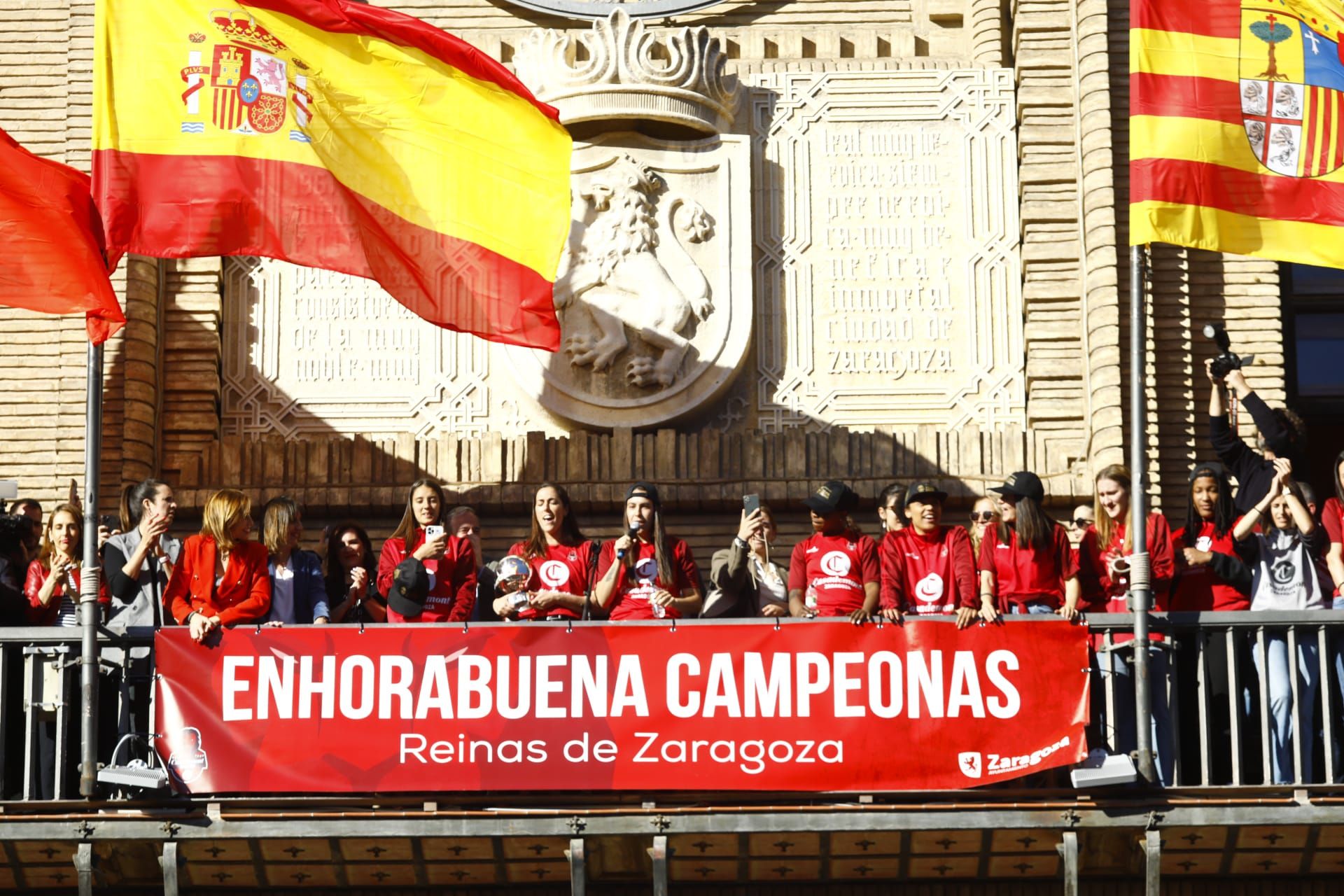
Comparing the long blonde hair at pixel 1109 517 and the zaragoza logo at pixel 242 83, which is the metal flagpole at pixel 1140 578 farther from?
the zaragoza logo at pixel 242 83

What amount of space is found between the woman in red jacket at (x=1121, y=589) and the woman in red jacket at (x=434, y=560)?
3.21m

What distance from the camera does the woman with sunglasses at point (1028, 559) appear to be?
1253cm

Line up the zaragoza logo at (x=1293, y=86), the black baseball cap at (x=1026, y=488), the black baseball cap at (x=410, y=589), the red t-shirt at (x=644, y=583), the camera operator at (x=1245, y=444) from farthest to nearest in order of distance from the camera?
the zaragoza logo at (x=1293, y=86) → the camera operator at (x=1245, y=444) → the red t-shirt at (x=644, y=583) → the black baseball cap at (x=1026, y=488) → the black baseball cap at (x=410, y=589)

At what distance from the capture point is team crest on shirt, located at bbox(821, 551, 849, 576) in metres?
12.7

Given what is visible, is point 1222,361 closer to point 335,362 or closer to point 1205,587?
point 1205,587

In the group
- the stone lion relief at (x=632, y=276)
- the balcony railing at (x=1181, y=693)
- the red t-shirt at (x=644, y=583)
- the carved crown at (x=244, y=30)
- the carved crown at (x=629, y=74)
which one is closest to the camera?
the balcony railing at (x=1181, y=693)

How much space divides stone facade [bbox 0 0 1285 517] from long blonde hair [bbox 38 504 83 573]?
213cm

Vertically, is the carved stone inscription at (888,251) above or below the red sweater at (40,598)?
above

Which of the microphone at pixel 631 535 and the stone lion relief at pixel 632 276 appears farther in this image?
the stone lion relief at pixel 632 276

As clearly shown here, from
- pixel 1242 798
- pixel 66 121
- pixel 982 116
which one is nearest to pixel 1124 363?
pixel 982 116

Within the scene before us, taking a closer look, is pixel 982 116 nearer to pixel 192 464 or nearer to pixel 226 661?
pixel 192 464

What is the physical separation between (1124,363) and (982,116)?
6.65ft

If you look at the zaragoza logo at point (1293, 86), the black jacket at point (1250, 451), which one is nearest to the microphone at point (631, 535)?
the black jacket at point (1250, 451)

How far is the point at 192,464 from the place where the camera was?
51.0ft
